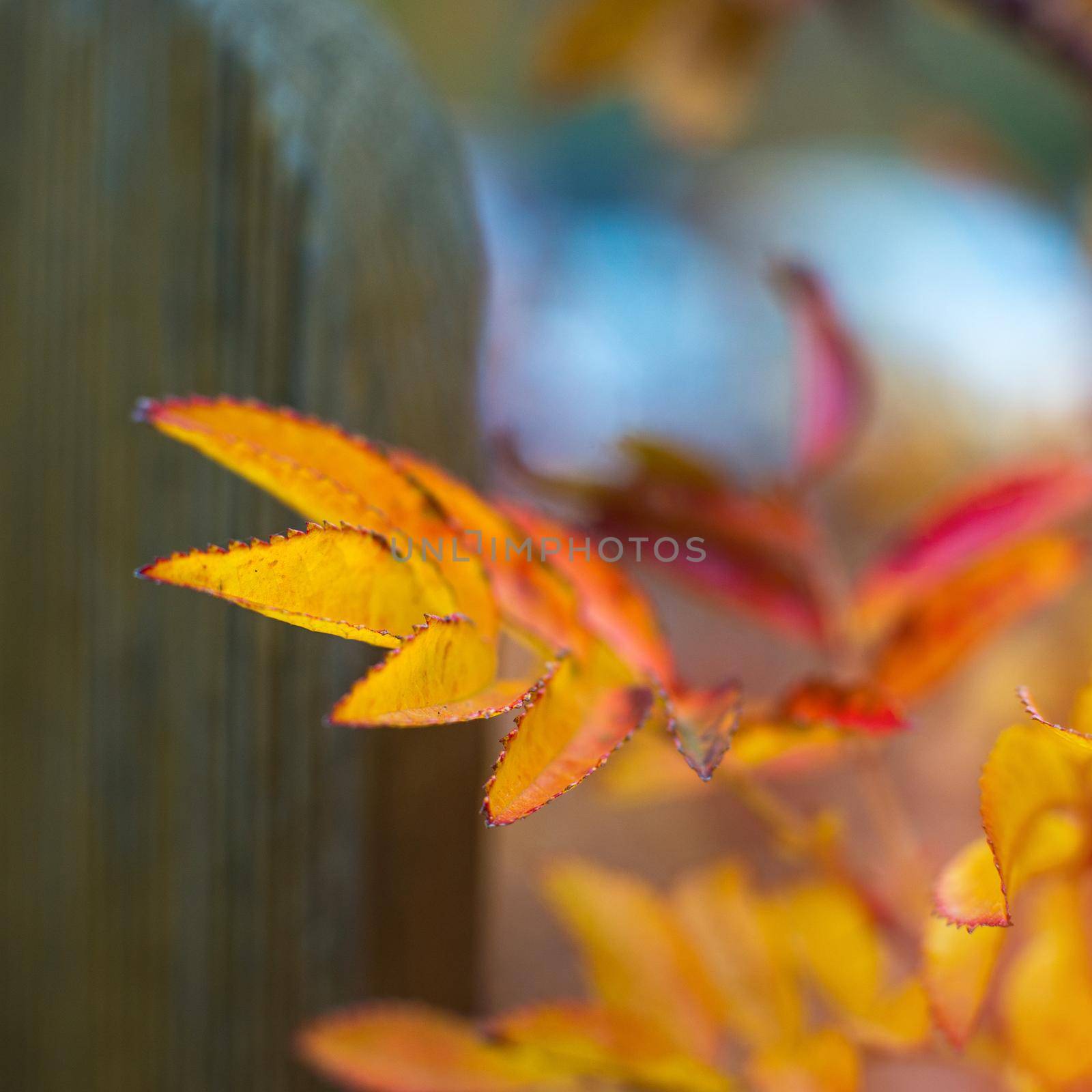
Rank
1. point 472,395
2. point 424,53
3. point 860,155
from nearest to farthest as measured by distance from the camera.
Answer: point 472,395 < point 424,53 < point 860,155

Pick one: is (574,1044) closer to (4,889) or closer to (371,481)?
(371,481)

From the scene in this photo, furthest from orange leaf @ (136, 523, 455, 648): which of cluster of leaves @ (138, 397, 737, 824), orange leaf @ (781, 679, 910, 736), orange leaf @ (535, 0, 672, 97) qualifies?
orange leaf @ (535, 0, 672, 97)

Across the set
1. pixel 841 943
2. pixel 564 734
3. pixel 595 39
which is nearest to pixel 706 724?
pixel 564 734

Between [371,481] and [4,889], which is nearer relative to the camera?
[371,481]

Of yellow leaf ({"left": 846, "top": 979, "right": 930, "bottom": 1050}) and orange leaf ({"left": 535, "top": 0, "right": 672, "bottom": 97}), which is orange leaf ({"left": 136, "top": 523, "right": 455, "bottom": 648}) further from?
orange leaf ({"left": 535, "top": 0, "right": 672, "bottom": 97})

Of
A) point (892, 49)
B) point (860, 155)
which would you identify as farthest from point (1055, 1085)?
point (860, 155)

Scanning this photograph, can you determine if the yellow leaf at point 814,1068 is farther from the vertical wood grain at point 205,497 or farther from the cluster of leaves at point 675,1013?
the vertical wood grain at point 205,497

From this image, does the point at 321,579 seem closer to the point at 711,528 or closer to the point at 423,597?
the point at 423,597
